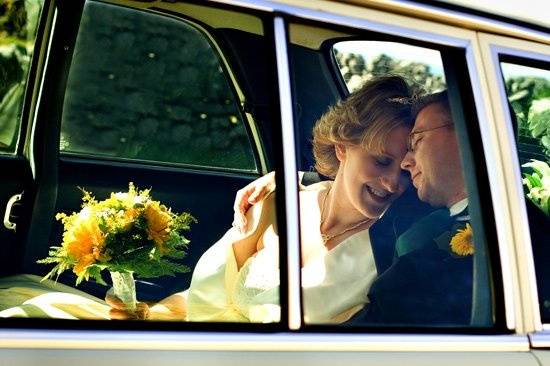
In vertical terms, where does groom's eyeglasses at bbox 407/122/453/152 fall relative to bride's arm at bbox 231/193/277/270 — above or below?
above

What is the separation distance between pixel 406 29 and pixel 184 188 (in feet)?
3.61

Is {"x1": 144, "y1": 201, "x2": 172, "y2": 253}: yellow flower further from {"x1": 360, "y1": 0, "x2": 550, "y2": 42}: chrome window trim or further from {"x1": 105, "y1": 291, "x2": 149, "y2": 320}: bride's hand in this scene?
{"x1": 360, "y1": 0, "x2": 550, "y2": 42}: chrome window trim

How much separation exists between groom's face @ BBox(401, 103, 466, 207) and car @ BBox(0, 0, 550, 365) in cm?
4

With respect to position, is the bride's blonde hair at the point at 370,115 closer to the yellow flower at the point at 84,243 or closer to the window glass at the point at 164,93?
the window glass at the point at 164,93

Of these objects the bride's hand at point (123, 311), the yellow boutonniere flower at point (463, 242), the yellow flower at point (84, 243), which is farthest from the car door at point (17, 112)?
the yellow boutonniere flower at point (463, 242)

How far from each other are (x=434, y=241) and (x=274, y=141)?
0.61 meters

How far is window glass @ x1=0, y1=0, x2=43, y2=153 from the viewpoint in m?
3.08

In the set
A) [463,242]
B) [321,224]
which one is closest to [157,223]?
[321,224]

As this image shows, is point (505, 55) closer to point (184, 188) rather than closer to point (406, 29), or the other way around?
point (406, 29)

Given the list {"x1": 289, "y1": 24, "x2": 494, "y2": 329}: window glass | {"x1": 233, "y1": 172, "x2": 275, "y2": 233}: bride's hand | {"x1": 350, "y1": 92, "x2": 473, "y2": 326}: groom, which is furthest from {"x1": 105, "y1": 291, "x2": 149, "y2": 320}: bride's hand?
{"x1": 350, "y1": 92, "x2": 473, "y2": 326}: groom

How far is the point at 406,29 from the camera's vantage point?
2607mm

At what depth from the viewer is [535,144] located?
113 inches

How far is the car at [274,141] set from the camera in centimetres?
231

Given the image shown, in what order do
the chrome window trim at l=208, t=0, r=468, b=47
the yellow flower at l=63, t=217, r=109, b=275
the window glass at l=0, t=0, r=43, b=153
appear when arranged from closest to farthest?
the chrome window trim at l=208, t=0, r=468, b=47
the yellow flower at l=63, t=217, r=109, b=275
the window glass at l=0, t=0, r=43, b=153
